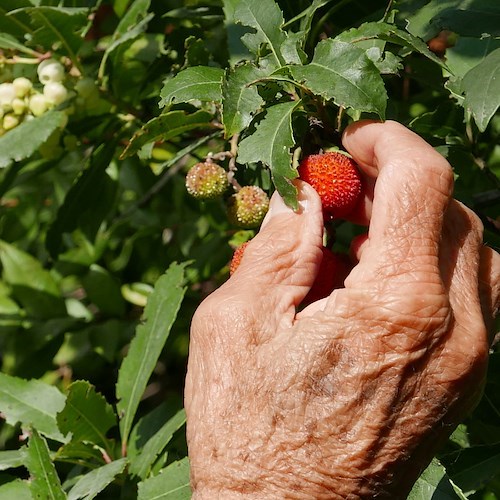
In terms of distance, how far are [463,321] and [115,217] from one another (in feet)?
5.69

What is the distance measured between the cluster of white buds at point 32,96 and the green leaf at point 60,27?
0.17ft

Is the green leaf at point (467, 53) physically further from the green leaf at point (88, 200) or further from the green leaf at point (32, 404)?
the green leaf at point (32, 404)

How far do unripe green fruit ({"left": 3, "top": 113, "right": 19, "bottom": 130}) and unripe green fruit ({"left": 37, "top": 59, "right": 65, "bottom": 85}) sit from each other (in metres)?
0.11

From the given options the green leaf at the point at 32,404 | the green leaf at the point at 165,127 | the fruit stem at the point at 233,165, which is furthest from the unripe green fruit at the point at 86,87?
the green leaf at the point at 32,404

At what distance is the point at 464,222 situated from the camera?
1.35m

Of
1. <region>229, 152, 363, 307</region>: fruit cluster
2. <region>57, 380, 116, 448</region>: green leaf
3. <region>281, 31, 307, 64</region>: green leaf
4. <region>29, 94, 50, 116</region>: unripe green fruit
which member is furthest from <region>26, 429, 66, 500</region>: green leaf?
<region>281, 31, 307, 64</region>: green leaf

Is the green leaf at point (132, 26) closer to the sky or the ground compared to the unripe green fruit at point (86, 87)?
closer to the sky

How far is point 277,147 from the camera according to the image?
1.31 metres

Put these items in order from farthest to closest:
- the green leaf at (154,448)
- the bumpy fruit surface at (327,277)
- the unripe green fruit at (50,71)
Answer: the unripe green fruit at (50,71), the green leaf at (154,448), the bumpy fruit surface at (327,277)

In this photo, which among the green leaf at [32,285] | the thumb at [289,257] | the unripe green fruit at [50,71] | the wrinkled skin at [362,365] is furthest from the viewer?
the green leaf at [32,285]

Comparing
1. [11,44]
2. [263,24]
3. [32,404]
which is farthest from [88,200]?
[263,24]

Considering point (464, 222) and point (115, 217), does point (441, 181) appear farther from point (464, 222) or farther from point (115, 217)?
point (115, 217)

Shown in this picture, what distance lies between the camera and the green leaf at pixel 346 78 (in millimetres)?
1282

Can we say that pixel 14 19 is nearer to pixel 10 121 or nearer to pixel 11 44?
pixel 11 44
